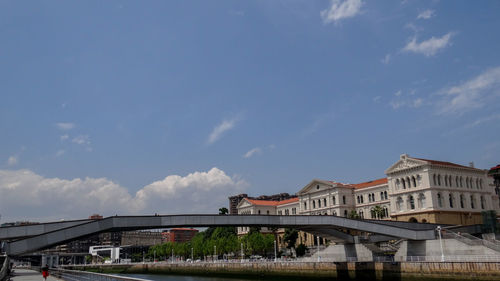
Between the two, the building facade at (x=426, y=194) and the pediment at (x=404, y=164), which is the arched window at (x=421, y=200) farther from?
the pediment at (x=404, y=164)

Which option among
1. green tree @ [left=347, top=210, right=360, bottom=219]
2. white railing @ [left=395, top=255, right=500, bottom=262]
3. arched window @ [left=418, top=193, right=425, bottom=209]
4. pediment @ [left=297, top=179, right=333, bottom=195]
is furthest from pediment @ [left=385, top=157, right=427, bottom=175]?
white railing @ [left=395, top=255, right=500, bottom=262]

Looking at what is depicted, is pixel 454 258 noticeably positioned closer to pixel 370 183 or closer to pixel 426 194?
pixel 426 194

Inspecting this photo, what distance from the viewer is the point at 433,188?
7638 centimetres

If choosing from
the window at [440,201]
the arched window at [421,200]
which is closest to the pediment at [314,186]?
the arched window at [421,200]

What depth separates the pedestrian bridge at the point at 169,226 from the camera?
3397 centimetres

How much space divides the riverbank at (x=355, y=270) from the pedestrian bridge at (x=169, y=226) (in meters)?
4.11

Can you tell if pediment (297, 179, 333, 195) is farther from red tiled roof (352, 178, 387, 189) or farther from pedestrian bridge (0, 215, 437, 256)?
pedestrian bridge (0, 215, 437, 256)

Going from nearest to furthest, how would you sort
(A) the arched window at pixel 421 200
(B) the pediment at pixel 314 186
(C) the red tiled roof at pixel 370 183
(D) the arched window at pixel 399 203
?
1. (A) the arched window at pixel 421 200
2. (D) the arched window at pixel 399 203
3. (C) the red tiled roof at pixel 370 183
4. (B) the pediment at pixel 314 186

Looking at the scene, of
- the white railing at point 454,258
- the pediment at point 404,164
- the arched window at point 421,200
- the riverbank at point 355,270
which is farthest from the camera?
the pediment at point 404,164

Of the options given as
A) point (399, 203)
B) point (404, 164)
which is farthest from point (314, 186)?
point (404, 164)

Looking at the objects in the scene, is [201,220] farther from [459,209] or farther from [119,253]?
[119,253]

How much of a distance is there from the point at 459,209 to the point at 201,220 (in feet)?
186

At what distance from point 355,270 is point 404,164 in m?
35.3

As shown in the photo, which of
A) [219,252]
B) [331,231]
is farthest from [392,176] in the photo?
[219,252]
